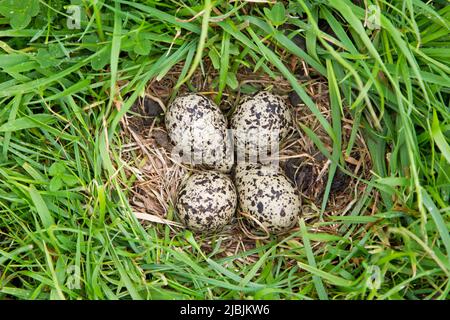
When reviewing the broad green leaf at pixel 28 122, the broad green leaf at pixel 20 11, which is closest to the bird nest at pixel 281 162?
the broad green leaf at pixel 28 122

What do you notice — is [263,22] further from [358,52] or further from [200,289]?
[200,289]

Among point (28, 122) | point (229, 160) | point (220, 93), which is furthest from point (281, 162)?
point (28, 122)

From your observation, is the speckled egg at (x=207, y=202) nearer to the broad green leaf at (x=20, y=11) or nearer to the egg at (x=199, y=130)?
the egg at (x=199, y=130)

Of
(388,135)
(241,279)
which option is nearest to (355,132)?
(388,135)

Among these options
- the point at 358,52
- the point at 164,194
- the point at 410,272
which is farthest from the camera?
the point at 164,194

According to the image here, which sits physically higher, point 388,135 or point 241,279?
point 388,135

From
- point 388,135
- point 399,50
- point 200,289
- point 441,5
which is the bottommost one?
point 200,289

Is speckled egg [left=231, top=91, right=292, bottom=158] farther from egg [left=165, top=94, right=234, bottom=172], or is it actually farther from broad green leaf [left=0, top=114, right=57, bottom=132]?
broad green leaf [left=0, top=114, right=57, bottom=132]
